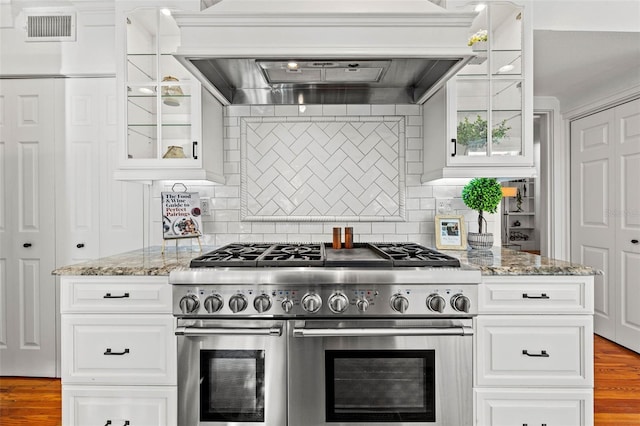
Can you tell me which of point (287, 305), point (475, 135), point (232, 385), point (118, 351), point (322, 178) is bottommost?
point (232, 385)

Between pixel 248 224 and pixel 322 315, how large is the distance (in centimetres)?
105

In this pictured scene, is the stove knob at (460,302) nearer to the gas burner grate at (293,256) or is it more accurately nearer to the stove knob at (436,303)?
the stove knob at (436,303)

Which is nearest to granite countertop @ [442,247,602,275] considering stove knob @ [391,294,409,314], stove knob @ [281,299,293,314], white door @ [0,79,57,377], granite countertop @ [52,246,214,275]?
stove knob @ [391,294,409,314]

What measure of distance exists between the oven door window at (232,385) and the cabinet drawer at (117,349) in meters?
0.17

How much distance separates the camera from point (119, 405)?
65.7 inches

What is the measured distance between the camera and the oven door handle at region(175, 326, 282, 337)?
1.57m

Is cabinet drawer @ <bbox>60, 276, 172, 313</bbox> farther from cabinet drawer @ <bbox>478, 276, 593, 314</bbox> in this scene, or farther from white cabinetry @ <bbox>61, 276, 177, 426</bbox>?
cabinet drawer @ <bbox>478, 276, 593, 314</bbox>

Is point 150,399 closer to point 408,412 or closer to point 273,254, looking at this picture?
point 273,254

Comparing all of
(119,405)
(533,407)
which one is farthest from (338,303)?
(119,405)

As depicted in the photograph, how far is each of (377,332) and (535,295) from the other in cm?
76

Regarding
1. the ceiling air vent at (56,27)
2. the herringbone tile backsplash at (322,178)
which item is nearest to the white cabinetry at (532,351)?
the herringbone tile backsplash at (322,178)

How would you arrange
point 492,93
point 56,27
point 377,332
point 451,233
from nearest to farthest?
point 377,332 < point 492,93 < point 451,233 < point 56,27

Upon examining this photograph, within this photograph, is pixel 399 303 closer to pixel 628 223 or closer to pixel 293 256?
pixel 293 256

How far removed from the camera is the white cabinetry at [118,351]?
5.44 feet
